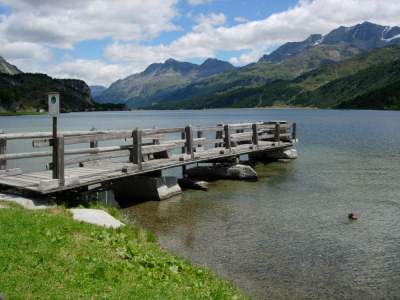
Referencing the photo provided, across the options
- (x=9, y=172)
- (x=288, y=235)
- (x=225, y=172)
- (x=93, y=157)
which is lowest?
(x=288, y=235)

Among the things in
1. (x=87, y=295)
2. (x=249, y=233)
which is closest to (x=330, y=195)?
(x=249, y=233)

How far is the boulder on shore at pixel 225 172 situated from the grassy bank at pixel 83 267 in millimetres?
14110

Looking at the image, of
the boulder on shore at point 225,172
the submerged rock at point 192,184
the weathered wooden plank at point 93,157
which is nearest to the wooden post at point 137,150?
the weathered wooden plank at point 93,157

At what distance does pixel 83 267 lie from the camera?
6.93m

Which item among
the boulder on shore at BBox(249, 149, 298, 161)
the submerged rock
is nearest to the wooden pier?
the submerged rock

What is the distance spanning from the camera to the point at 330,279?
942 centimetres

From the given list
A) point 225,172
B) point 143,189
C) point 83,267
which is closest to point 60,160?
point 143,189

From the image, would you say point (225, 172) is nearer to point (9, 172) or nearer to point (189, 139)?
point (189, 139)

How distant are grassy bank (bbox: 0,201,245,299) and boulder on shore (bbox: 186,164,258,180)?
1411 centimetres

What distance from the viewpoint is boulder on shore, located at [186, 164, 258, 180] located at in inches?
920

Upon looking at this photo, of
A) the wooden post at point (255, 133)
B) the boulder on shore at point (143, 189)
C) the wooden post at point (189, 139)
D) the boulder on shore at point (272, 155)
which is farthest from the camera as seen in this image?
the boulder on shore at point (272, 155)

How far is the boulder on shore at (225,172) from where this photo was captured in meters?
23.4

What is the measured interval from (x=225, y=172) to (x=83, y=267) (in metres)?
17.3

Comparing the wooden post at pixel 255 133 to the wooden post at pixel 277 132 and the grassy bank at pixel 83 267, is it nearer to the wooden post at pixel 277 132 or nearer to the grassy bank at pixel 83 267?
the wooden post at pixel 277 132
